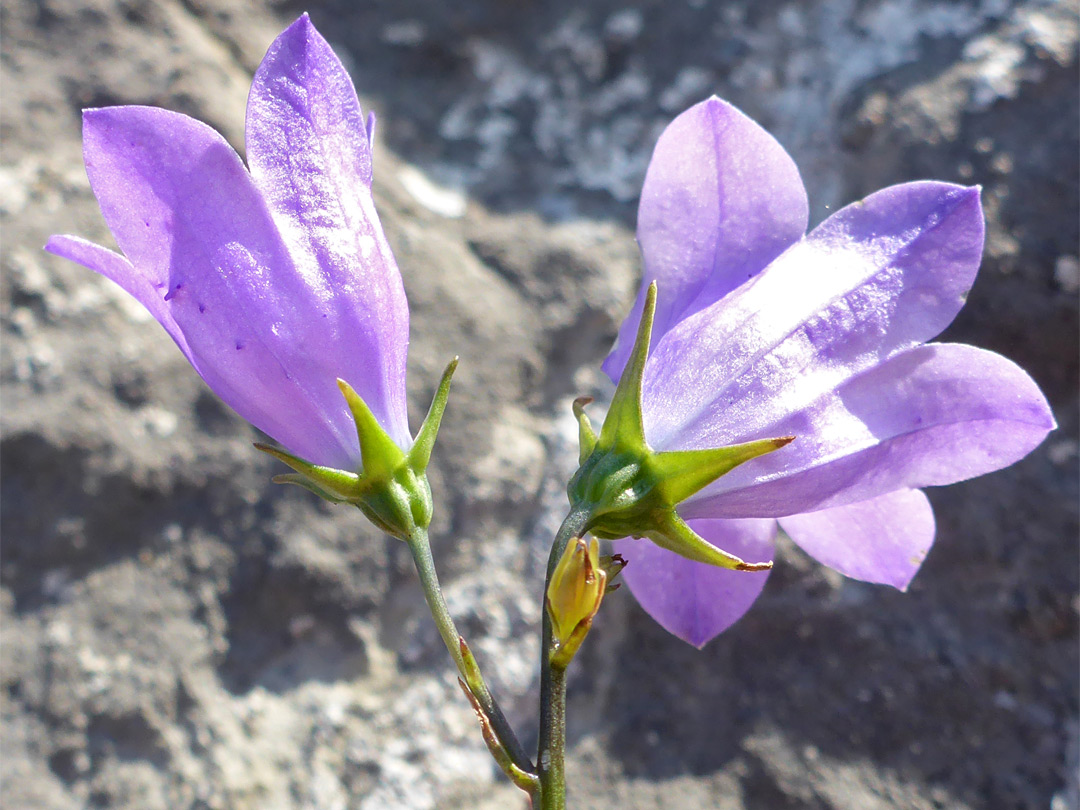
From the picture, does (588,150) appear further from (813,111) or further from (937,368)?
(937,368)

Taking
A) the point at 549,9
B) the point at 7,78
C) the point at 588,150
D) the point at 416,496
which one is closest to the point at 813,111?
the point at 588,150

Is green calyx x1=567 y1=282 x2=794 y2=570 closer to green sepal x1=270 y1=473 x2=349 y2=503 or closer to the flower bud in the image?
the flower bud

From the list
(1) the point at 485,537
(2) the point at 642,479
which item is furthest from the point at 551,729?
(1) the point at 485,537

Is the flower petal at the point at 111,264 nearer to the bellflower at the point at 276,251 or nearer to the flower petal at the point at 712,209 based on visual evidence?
the bellflower at the point at 276,251

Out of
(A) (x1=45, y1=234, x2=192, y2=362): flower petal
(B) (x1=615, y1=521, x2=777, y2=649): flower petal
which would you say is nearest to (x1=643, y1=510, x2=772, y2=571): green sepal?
(B) (x1=615, y1=521, x2=777, y2=649): flower petal

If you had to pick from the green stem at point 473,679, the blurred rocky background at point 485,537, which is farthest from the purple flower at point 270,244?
the blurred rocky background at point 485,537
